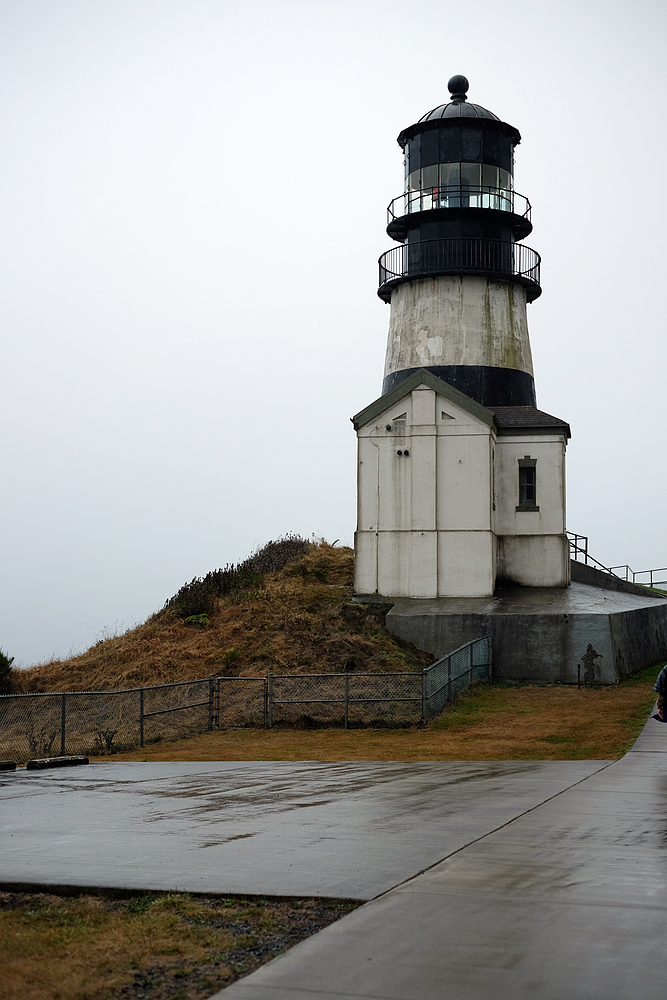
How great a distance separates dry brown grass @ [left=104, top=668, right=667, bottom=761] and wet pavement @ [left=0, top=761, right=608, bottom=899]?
7.17 feet

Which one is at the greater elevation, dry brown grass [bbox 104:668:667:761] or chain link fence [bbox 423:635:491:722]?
chain link fence [bbox 423:635:491:722]

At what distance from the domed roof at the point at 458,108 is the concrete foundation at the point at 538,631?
1575cm

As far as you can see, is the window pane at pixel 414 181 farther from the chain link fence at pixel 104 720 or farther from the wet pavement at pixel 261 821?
the wet pavement at pixel 261 821

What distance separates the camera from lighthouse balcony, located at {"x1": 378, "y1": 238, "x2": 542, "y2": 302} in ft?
108

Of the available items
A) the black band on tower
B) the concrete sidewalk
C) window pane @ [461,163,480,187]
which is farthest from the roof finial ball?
the concrete sidewalk

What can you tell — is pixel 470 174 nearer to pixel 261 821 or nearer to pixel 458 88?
pixel 458 88

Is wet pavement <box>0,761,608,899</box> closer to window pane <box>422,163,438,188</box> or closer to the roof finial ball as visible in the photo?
window pane <box>422,163,438,188</box>

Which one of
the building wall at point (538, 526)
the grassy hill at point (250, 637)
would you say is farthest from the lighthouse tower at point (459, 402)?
the grassy hill at point (250, 637)

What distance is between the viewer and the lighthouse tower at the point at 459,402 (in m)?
29.2

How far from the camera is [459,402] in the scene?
29.5 m

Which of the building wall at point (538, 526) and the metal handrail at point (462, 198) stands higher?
the metal handrail at point (462, 198)

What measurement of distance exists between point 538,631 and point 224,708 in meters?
8.31

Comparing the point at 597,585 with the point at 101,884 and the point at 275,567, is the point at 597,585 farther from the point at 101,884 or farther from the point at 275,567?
the point at 101,884

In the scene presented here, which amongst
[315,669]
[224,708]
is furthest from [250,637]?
[224,708]
